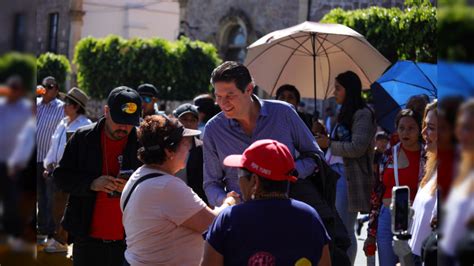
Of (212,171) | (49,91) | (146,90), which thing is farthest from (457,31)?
(49,91)

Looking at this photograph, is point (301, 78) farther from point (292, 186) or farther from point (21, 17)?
point (21, 17)

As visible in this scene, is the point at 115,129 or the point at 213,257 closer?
the point at 213,257

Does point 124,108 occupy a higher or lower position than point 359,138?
higher

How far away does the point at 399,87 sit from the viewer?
26.1ft

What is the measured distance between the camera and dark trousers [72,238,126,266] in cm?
541

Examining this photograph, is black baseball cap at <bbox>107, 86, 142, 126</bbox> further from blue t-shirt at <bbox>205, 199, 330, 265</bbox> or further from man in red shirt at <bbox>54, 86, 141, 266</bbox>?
blue t-shirt at <bbox>205, 199, 330, 265</bbox>

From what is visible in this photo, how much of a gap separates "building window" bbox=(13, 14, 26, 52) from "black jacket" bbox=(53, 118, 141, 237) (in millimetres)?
2970

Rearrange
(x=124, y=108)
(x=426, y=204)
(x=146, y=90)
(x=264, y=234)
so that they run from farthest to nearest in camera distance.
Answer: (x=146, y=90) < (x=124, y=108) < (x=426, y=204) < (x=264, y=234)

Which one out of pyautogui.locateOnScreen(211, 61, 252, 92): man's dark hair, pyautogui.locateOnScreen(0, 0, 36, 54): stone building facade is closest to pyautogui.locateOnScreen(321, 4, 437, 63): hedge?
pyautogui.locateOnScreen(211, 61, 252, 92): man's dark hair

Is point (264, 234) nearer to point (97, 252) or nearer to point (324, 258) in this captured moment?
point (324, 258)

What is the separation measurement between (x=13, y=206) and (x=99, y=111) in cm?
2620

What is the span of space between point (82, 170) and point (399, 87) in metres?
3.59

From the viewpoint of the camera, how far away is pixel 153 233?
13.8 ft

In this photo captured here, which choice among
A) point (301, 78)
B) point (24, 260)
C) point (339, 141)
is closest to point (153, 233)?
point (24, 260)
